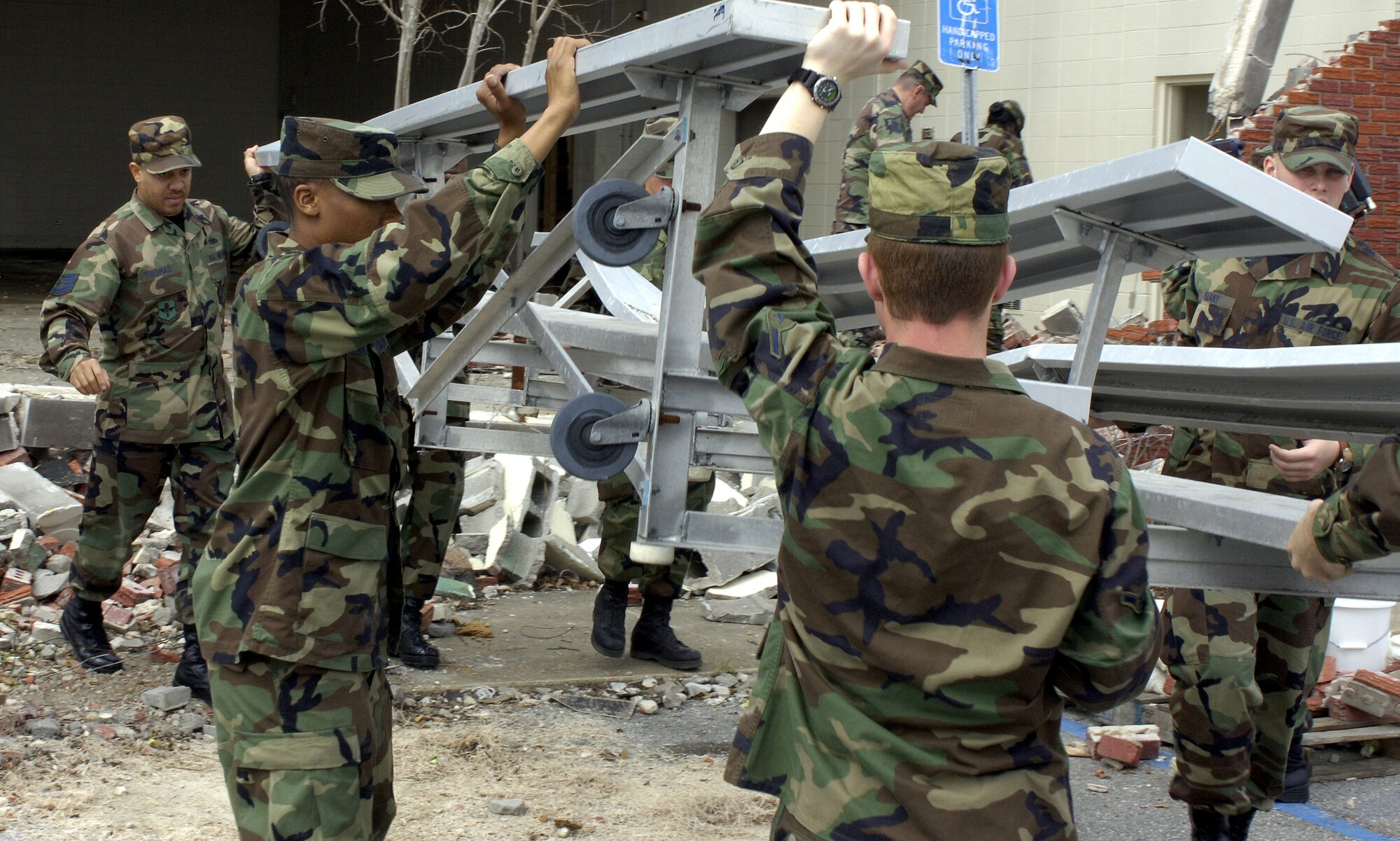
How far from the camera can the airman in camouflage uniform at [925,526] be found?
1830mm

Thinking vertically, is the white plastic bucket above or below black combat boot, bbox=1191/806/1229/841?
above

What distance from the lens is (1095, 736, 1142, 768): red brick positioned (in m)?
4.79

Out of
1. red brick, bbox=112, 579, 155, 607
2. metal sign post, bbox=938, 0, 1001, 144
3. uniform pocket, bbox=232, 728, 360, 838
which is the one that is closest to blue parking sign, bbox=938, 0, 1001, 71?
metal sign post, bbox=938, 0, 1001, 144

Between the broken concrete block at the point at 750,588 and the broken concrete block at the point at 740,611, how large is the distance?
0.47 feet

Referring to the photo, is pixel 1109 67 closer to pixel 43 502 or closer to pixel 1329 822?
pixel 1329 822

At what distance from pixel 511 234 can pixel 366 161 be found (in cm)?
42

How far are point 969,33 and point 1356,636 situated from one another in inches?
115

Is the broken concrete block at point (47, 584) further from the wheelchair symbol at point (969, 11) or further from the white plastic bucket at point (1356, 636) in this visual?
the white plastic bucket at point (1356, 636)

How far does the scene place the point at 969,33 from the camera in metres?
5.65

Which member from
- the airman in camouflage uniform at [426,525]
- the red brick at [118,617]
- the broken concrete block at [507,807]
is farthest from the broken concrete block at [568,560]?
the broken concrete block at [507,807]

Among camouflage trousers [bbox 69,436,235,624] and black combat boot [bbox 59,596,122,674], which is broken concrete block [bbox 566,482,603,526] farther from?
black combat boot [bbox 59,596,122,674]

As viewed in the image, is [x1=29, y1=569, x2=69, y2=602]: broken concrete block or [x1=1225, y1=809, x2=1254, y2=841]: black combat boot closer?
[x1=1225, y1=809, x2=1254, y2=841]: black combat boot

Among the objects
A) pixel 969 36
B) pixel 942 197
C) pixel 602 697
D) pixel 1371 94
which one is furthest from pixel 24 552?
pixel 1371 94

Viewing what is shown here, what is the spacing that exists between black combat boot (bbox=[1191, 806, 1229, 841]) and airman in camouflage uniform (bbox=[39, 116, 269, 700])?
372 centimetres
